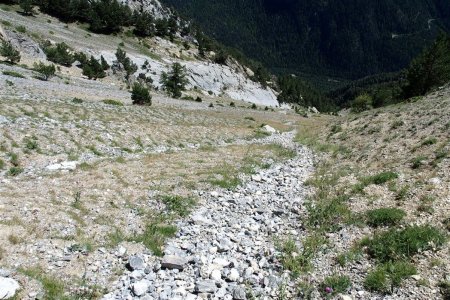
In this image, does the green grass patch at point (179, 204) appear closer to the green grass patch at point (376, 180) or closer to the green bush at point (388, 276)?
the green bush at point (388, 276)

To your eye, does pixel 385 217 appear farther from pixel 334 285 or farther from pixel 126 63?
pixel 126 63

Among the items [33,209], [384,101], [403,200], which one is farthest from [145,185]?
[384,101]

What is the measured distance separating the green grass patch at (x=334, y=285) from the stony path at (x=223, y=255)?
3.77 feet

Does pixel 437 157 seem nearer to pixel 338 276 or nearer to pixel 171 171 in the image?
pixel 338 276

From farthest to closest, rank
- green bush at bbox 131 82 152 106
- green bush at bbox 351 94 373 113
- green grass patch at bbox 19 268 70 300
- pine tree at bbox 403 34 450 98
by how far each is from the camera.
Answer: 1. green bush at bbox 351 94 373 113
2. pine tree at bbox 403 34 450 98
3. green bush at bbox 131 82 152 106
4. green grass patch at bbox 19 268 70 300

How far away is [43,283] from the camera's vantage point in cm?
920

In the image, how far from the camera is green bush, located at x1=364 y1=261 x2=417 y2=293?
9.67 metres

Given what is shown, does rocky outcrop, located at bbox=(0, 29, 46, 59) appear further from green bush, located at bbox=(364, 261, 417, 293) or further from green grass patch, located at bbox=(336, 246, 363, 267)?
green bush, located at bbox=(364, 261, 417, 293)

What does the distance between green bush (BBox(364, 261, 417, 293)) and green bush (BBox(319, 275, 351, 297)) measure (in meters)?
0.57

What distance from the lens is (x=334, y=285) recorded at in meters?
10.0

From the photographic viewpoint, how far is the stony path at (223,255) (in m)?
9.85

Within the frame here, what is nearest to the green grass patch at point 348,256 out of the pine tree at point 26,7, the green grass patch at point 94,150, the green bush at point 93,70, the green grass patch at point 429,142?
the green grass patch at point 429,142

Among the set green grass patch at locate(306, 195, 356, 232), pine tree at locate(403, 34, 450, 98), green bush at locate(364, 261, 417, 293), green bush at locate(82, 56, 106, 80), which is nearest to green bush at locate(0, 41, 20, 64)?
green bush at locate(82, 56, 106, 80)

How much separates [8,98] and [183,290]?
3161cm
